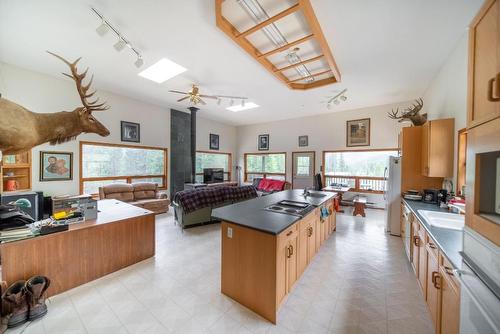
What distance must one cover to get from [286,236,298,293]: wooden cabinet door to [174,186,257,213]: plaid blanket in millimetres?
2568

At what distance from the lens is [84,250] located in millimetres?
2184

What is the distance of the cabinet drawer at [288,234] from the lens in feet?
5.68

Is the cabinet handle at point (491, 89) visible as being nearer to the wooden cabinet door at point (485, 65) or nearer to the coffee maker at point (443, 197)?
the wooden cabinet door at point (485, 65)

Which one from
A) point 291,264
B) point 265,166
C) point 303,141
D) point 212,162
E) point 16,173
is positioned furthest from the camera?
point 265,166

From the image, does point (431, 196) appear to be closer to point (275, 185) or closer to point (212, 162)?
point (275, 185)

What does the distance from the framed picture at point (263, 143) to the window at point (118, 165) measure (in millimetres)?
3950

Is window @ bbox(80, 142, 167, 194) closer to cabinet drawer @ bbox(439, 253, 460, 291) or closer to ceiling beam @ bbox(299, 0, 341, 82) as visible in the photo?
ceiling beam @ bbox(299, 0, 341, 82)

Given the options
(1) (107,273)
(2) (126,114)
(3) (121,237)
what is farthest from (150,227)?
(2) (126,114)

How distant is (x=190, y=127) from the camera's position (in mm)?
6883

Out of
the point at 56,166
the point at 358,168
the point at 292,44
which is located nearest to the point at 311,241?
the point at 292,44

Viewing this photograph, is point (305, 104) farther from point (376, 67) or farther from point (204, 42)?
point (204, 42)

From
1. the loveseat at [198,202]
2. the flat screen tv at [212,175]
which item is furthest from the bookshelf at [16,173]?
the flat screen tv at [212,175]

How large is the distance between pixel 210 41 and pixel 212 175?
5324 millimetres

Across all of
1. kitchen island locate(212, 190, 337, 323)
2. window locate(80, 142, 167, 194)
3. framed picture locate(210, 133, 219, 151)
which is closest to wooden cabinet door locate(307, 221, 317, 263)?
kitchen island locate(212, 190, 337, 323)
